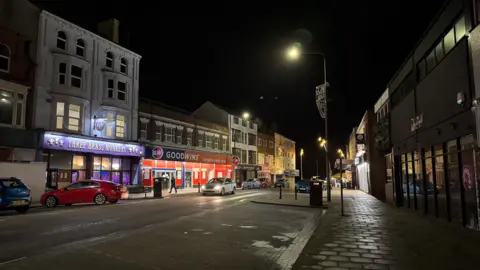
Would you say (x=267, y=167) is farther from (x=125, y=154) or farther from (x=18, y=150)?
(x=18, y=150)

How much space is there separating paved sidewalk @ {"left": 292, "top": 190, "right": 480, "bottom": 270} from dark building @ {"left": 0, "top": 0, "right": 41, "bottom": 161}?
20.9 m

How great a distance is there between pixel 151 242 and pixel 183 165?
1338 inches

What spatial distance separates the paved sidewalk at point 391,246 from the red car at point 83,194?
14.4 meters

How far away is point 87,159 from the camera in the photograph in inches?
1185

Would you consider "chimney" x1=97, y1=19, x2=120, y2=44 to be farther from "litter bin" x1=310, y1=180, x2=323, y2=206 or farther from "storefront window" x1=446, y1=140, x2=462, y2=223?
"storefront window" x1=446, y1=140, x2=462, y2=223

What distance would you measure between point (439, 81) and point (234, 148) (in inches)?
1596

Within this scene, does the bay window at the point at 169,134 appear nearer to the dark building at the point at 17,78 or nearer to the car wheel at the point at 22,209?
the dark building at the point at 17,78

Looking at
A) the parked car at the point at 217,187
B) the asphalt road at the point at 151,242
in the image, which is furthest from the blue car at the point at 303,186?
the asphalt road at the point at 151,242

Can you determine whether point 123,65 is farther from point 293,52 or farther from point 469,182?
point 469,182

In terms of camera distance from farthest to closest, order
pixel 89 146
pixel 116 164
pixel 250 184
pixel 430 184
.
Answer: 1. pixel 250 184
2. pixel 116 164
3. pixel 89 146
4. pixel 430 184

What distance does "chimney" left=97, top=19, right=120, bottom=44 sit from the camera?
34125 mm

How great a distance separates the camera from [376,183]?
30828 mm

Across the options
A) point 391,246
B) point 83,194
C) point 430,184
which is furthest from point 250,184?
point 391,246

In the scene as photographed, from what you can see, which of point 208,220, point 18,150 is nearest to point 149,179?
point 18,150
